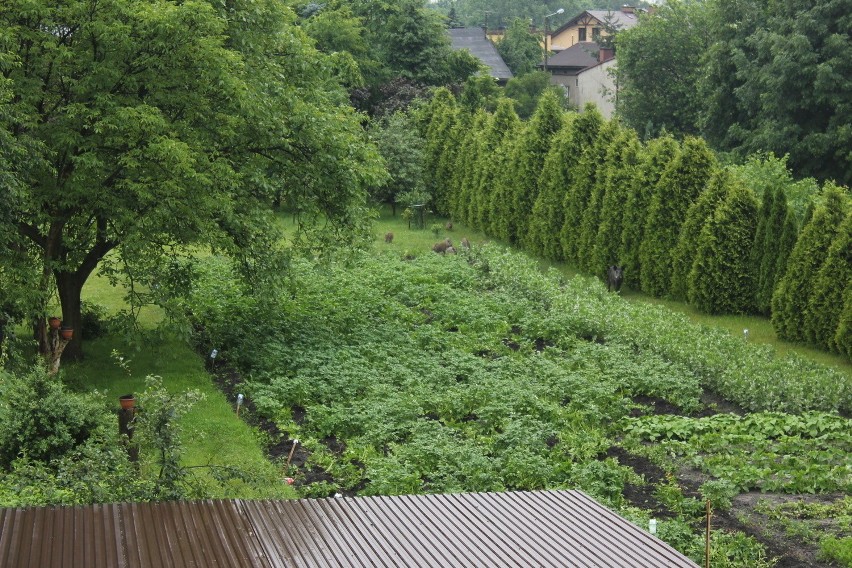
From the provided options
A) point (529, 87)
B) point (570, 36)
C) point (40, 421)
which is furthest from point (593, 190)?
point (570, 36)

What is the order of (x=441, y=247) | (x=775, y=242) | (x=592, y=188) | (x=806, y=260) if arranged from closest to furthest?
(x=806, y=260) < (x=775, y=242) < (x=592, y=188) < (x=441, y=247)

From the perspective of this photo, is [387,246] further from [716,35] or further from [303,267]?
[716,35]

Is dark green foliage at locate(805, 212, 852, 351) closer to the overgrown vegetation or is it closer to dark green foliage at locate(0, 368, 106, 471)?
the overgrown vegetation

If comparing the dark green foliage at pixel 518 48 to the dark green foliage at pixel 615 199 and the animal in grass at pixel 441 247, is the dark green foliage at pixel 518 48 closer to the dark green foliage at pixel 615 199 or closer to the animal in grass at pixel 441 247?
the animal in grass at pixel 441 247

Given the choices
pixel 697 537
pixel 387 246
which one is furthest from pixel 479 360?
pixel 387 246

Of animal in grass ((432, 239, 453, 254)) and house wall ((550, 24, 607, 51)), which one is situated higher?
house wall ((550, 24, 607, 51))

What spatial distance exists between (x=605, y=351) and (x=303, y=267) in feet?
27.4

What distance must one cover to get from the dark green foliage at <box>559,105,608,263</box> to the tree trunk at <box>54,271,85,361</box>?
1253 centimetres

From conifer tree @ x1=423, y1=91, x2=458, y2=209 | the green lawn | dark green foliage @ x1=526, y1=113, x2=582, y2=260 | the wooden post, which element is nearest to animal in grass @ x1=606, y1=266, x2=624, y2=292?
dark green foliage @ x1=526, y1=113, x2=582, y2=260

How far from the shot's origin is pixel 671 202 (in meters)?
21.5

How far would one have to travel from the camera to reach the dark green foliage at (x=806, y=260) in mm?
17734

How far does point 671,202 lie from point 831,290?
4.84m

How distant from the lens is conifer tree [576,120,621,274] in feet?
78.2

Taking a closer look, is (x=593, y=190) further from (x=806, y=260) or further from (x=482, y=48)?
(x=482, y=48)
